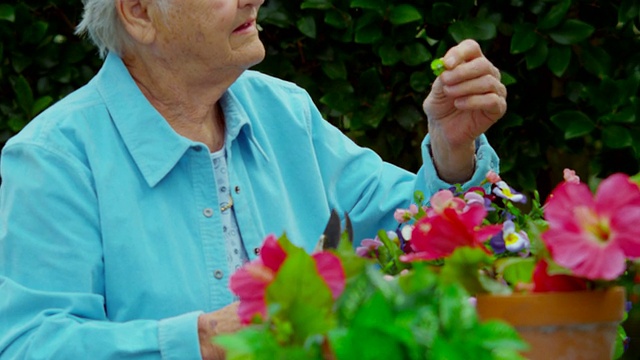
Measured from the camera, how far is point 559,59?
327 cm

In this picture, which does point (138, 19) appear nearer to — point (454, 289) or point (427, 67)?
point (427, 67)

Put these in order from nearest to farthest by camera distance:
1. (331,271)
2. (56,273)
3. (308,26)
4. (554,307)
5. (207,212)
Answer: (331,271), (554,307), (56,273), (207,212), (308,26)

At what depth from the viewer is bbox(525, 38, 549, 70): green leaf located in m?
3.29

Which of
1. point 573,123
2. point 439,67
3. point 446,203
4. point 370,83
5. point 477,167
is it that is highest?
point 446,203

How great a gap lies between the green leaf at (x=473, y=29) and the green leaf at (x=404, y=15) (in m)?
0.12

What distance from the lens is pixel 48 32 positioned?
359 cm

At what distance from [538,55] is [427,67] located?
34cm

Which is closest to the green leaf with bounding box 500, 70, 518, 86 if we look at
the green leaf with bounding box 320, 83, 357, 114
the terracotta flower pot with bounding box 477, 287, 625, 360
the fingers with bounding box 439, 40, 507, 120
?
the green leaf with bounding box 320, 83, 357, 114

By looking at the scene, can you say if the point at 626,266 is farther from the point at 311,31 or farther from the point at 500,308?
the point at 311,31

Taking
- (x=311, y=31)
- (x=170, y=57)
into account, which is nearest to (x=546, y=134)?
(x=311, y=31)

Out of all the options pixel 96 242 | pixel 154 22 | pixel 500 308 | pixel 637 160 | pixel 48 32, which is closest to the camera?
pixel 500 308

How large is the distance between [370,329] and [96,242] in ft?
3.80

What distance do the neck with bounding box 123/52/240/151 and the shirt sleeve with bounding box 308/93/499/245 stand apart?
0.28m

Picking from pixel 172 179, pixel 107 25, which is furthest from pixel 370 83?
pixel 172 179
